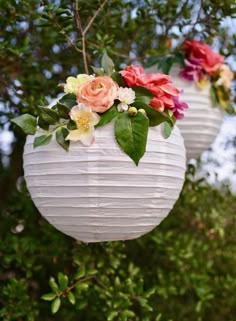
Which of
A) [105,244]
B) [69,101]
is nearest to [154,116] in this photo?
[69,101]

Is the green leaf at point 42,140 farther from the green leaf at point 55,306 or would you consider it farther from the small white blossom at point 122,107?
the green leaf at point 55,306

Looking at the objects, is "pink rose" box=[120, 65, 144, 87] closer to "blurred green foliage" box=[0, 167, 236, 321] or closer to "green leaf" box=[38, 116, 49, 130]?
"green leaf" box=[38, 116, 49, 130]

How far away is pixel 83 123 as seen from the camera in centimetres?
90

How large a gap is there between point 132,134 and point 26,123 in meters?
0.20

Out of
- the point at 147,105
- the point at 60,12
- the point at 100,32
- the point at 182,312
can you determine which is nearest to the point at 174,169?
the point at 147,105

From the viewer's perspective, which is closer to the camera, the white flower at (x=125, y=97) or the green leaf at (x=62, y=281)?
the white flower at (x=125, y=97)

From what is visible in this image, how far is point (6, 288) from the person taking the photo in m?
1.37

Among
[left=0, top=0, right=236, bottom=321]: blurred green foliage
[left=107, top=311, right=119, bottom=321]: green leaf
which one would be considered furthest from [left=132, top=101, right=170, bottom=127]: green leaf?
[left=107, top=311, right=119, bottom=321]: green leaf

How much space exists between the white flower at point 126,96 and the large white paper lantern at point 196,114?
0.34m

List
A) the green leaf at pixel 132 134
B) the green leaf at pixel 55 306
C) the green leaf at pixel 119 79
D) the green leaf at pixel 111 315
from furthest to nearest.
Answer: the green leaf at pixel 111 315, the green leaf at pixel 55 306, the green leaf at pixel 119 79, the green leaf at pixel 132 134

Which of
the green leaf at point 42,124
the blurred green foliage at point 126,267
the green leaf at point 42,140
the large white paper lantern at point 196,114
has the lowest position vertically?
the blurred green foliage at point 126,267

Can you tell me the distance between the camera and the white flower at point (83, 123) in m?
0.89

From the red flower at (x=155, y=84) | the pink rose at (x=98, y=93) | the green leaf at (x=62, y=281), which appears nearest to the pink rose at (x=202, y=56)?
the red flower at (x=155, y=84)

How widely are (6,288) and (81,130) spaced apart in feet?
2.05
